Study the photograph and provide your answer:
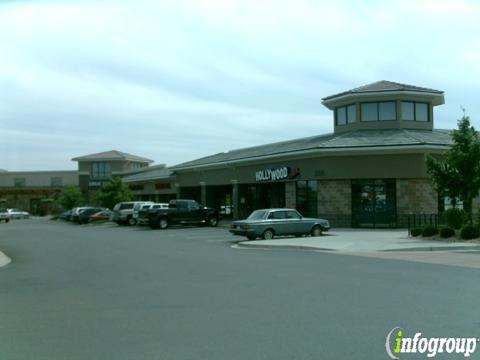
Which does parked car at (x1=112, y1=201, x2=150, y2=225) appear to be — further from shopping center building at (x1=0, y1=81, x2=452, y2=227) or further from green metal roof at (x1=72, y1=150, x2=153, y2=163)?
green metal roof at (x1=72, y1=150, x2=153, y2=163)

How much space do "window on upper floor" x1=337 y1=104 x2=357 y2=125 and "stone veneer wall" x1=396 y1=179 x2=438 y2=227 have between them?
6878 mm

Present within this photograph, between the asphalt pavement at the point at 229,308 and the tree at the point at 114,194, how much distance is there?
148 feet

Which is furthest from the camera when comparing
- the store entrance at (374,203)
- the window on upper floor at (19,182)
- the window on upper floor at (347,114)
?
the window on upper floor at (19,182)

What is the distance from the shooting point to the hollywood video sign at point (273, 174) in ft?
123

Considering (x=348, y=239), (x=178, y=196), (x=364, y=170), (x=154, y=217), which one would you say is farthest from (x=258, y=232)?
(x=178, y=196)

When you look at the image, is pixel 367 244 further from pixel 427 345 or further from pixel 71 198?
pixel 71 198

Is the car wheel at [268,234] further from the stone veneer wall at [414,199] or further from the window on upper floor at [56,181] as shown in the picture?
the window on upper floor at [56,181]

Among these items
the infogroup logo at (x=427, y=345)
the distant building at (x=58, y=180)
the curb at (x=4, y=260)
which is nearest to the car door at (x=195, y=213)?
the curb at (x=4, y=260)

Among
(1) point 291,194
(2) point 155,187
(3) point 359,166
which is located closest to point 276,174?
(1) point 291,194

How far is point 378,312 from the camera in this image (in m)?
9.18

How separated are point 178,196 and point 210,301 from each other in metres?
45.0

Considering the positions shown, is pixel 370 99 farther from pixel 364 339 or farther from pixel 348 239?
pixel 364 339

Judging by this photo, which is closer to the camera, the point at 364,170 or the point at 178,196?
the point at 364,170

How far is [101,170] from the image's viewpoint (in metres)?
89.9
